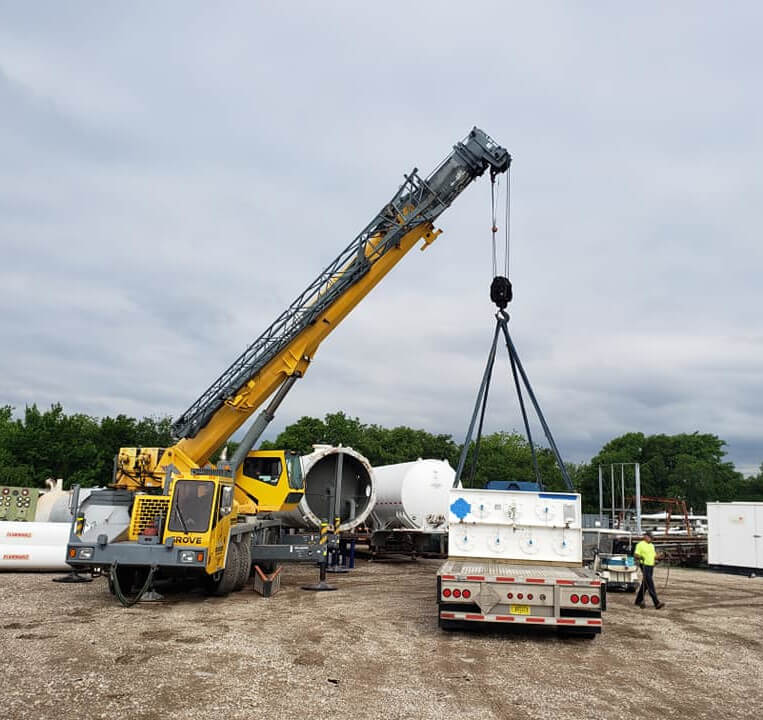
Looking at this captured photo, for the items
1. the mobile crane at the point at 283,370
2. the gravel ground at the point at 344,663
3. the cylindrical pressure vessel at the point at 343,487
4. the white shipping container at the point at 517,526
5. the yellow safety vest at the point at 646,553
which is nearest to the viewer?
the gravel ground at the point at 344,663

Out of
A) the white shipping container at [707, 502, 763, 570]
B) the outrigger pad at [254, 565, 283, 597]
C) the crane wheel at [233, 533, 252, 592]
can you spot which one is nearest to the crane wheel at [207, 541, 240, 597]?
the crane wheel at [233, 533, 252, 592]

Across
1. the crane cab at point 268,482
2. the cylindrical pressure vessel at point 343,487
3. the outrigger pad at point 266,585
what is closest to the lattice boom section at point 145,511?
the outrigger pad at point 266,585

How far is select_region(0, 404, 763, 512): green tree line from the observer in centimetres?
3972

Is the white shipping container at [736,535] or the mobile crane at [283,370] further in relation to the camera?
the white shipping container at [736,535]

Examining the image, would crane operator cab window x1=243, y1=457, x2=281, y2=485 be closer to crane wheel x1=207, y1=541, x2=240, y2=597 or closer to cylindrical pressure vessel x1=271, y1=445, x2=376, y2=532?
cylindrical pressure vessel x1=271, y1=445, x2=376, y2=532

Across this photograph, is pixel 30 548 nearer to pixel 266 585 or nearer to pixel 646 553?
pixel 266 585

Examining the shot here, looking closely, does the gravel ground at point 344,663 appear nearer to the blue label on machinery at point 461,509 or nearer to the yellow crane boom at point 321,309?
the blue label on machinery at point 461,509

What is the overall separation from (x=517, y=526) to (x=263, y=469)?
7168mm

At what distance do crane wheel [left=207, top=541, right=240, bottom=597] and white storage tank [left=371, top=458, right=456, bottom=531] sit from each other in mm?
8424

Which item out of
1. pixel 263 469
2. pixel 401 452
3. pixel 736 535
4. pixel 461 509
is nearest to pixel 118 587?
pixel 263 469

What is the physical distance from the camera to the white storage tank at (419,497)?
20922mm

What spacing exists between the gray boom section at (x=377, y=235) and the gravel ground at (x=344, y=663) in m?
5.13

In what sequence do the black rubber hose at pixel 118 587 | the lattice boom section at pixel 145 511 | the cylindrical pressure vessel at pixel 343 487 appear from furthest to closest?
the cylindrical pressure vessel at pixel 343 487 → the lattice boom section at pixel 145 511 → the black rubber hose at pixel 118 587

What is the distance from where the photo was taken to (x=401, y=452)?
61.2 meters
